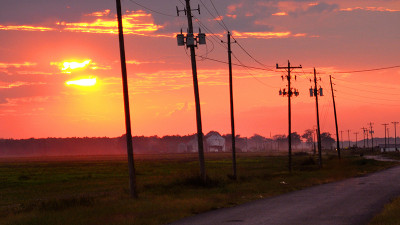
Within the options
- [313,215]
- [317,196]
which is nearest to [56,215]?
[313,215]

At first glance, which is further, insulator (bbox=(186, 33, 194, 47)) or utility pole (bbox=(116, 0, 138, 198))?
insulator (bbox=(186, 33, 194, 47))

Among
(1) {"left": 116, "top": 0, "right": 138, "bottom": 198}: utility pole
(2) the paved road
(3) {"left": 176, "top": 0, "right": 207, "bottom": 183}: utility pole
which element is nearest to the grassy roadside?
(2) the paved road

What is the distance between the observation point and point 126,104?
28656 mm

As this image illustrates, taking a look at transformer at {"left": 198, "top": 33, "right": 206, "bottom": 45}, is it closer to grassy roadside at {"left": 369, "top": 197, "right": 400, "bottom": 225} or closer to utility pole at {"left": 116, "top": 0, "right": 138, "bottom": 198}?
utility pole at {"left": 116, "top": 0, "right": 138, "bottom": 198}

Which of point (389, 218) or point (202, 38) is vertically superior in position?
point (202, 38)

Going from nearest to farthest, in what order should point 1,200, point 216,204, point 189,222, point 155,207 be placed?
point 189,222 < point 155,207 < point 216,204 < point 1,200

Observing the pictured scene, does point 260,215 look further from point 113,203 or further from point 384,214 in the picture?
point 113,203

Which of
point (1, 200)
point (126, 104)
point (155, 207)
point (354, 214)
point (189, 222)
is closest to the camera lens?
point (189, 222)

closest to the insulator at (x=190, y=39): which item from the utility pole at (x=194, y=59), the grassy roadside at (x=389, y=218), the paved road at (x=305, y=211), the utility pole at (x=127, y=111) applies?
the utility pole at (x=194, y=59)

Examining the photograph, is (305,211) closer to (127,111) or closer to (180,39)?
(127,111)

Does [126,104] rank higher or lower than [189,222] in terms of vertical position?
higher

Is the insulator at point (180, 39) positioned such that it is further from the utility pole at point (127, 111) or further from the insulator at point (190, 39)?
the utility pole at point (127, 111)

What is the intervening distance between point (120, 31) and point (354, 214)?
15406 millimetres

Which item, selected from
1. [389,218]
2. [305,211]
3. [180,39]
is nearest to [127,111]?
[180,39]
